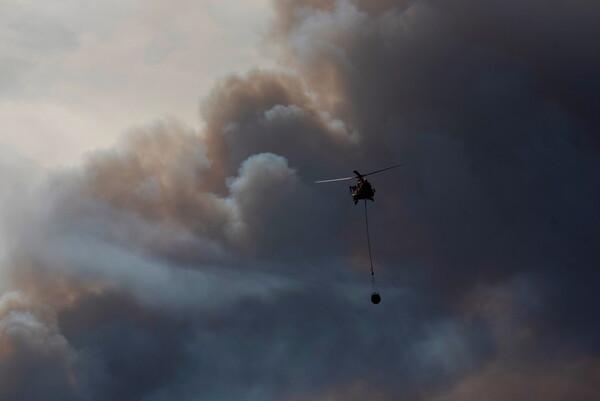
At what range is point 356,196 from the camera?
155 m

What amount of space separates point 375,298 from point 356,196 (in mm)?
26807

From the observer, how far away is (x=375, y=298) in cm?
14050

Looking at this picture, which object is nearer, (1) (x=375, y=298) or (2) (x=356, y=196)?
(1) (x=375, y=298)

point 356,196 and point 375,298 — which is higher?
point 356,196
